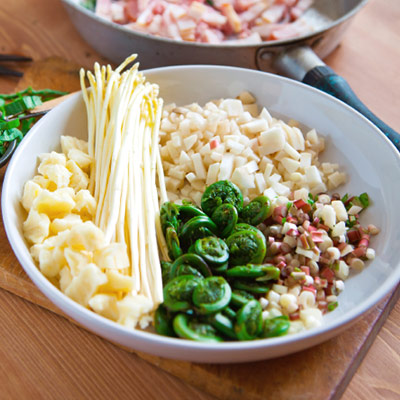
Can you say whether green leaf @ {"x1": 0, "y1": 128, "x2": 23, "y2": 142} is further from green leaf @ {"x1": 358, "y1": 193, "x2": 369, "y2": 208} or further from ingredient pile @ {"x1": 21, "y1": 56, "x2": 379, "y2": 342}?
green leaf @ {"x1": 358, "y1": 193, "x2": 369, "y2": 208}

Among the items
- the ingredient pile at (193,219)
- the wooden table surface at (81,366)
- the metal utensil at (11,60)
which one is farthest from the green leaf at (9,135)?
the metal utensil at (11,60)

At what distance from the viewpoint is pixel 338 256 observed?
1.29 m

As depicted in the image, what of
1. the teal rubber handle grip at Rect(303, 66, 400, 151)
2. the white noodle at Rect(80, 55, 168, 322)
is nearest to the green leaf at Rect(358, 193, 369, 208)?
the teal rubber handle grip at Rect(303, 66, 400, 151)

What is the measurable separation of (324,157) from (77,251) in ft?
2.83

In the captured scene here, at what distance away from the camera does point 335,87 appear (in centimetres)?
171

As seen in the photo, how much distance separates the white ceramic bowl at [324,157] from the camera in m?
1.04

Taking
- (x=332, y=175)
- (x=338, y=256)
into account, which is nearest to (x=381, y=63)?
(x=332, y=175)

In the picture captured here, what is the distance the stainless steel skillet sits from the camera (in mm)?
1731

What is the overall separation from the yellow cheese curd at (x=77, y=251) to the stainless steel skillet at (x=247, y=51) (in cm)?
66

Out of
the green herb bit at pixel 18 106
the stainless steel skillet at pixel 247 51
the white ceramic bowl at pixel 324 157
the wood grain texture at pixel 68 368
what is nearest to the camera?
the white ceramic bowl at pixel 324 157

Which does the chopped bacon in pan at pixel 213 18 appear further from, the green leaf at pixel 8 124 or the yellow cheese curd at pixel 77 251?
the yellow cheese curd at pixel 77 251

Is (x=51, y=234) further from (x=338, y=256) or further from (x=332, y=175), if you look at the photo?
(x=332, y=175)

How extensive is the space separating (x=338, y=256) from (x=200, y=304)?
424 mm

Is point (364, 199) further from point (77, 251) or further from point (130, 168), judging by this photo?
point (77, 251)
